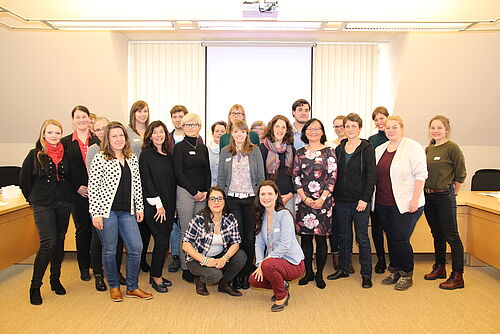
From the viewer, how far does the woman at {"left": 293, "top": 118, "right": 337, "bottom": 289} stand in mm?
3510

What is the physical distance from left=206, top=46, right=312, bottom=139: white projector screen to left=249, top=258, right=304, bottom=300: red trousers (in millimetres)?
3319

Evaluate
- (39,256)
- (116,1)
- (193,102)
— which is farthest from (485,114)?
(39,256)

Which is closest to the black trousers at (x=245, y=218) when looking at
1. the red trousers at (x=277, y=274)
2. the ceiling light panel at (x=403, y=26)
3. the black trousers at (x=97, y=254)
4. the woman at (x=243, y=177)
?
the woman at (x=243, y=177)

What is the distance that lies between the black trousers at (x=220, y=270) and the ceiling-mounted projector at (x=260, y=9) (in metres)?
2.08

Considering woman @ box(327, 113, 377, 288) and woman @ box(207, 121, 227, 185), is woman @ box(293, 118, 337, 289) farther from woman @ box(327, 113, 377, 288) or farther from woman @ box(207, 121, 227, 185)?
woman @ box(207, 121, 227, 185)

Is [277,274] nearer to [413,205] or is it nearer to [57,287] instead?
[413,205]

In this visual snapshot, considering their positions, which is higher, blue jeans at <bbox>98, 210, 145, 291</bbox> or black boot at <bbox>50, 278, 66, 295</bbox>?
blue jeans at <bbox>98, 210, 145, 291</bbox>

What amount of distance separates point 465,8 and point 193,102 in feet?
11.9

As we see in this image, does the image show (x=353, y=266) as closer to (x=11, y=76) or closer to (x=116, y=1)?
(x=116, y=1)

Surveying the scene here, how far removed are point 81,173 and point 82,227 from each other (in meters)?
0.48

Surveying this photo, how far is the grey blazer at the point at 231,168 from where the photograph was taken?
347 cm

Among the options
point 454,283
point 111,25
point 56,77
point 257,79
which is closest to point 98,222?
point 111,25

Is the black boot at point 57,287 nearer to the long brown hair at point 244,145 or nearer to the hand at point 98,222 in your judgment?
the hand at point 98,222

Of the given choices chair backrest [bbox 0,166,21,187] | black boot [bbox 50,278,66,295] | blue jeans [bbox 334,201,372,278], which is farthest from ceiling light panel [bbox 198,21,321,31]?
chair backrest [bbox 0,166,21,187]
